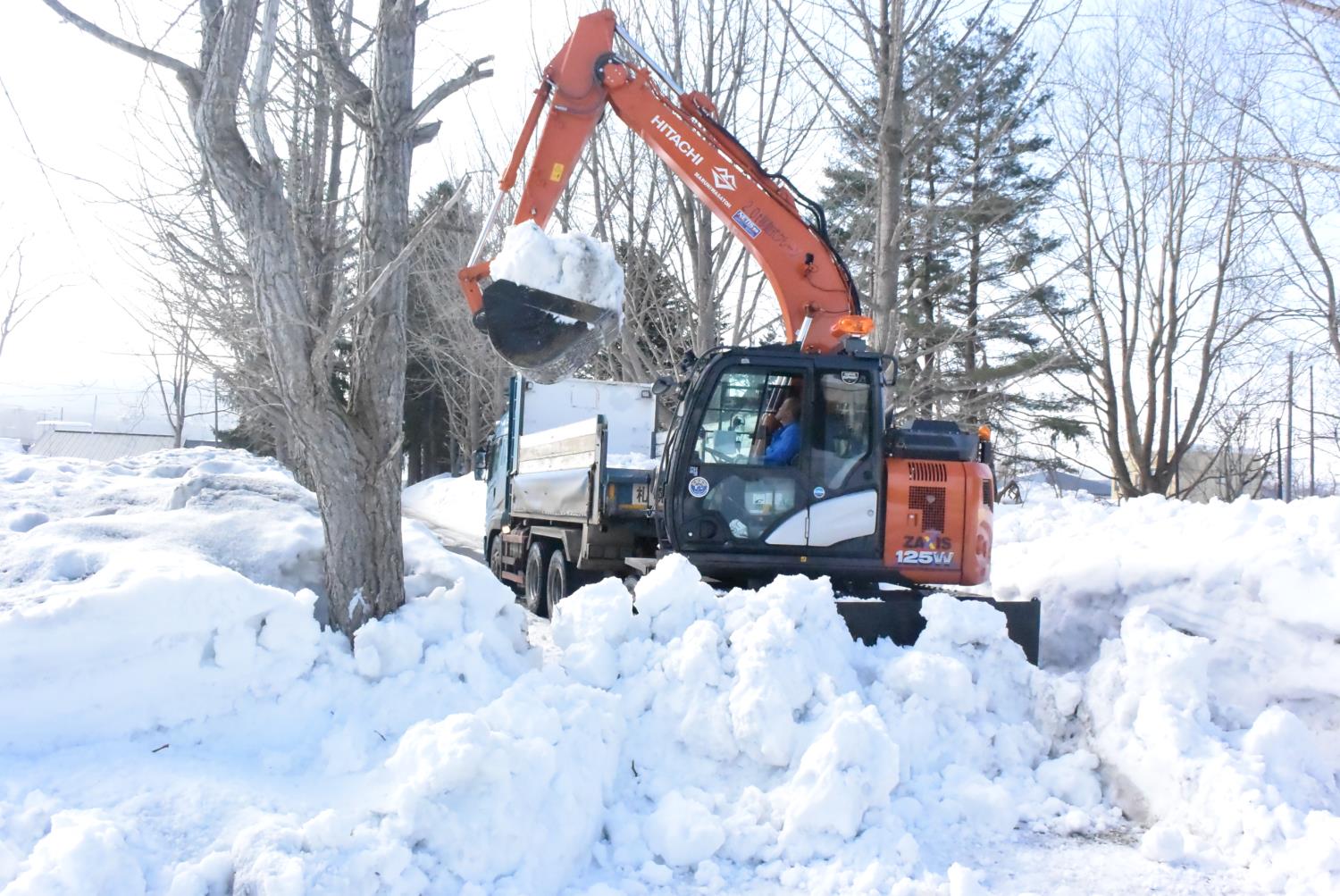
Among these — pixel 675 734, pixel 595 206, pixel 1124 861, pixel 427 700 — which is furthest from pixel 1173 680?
pixel 595 206

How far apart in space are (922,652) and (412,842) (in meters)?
3.04

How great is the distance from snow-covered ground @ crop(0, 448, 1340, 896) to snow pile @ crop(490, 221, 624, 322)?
163 centimetres

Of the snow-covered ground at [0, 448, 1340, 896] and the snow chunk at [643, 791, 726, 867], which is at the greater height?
the snow-covered ground at [0, 448, 1340, 896]

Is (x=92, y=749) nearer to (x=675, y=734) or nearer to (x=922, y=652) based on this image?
(x=675, y=734)

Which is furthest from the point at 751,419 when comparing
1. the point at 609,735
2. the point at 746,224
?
the point at 609,735

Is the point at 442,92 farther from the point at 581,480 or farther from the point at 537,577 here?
the point at 537,577

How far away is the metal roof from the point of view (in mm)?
42938

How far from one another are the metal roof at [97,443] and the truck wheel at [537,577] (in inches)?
1438

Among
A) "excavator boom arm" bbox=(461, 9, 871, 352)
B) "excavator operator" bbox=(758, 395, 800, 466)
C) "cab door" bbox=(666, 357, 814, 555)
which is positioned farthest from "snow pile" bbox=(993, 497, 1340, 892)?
"excavator boom arm" bbox=(461, 9, 871, 352)

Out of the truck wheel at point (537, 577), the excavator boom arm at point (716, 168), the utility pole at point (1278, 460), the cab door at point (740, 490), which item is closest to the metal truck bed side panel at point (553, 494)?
the truck wheel at point (537, 577)

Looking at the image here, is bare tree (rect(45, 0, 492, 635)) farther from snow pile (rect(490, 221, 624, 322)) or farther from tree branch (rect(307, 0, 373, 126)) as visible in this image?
snow pile (rect(490, 221, 624, 322))

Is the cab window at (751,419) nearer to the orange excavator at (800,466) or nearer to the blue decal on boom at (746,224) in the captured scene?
the orange excavator at (800,466)

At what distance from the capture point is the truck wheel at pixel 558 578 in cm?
966

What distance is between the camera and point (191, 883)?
136 inches
